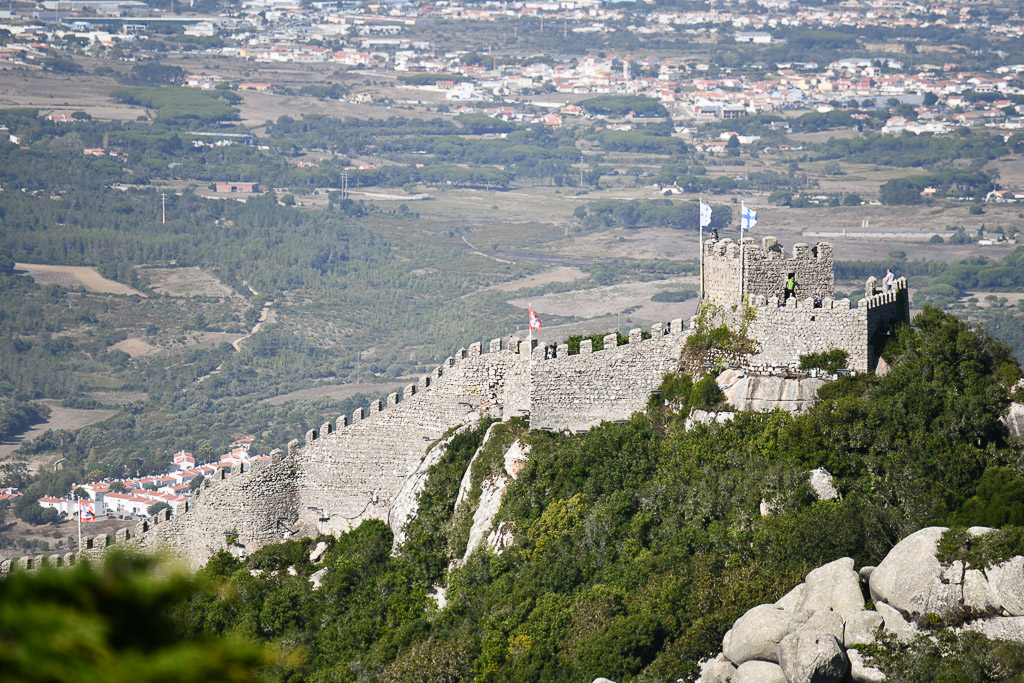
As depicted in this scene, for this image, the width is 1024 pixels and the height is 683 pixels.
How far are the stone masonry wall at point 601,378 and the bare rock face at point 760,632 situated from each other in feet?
35.0

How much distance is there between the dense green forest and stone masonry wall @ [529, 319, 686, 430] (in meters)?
0.53

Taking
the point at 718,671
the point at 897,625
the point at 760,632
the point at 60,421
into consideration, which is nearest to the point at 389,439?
the point at 718,671

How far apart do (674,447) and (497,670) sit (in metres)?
8.31

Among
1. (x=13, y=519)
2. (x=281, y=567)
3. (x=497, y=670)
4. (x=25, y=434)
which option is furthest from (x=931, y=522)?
(x=25, y=434)

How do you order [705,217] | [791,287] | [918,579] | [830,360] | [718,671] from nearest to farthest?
[918,579], [718,671], [830,360], [791,287], [705,217]

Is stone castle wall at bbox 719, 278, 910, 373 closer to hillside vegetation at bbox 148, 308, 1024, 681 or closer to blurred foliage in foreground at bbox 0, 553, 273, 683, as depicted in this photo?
hillside vegetation at bbox 148, 308, 1024, 681

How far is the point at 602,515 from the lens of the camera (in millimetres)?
40594

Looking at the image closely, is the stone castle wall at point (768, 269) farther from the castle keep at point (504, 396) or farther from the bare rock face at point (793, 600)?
the bare rock face at point (793, 600)

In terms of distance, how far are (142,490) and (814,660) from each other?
4276 inches

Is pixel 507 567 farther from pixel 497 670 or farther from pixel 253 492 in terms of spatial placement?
pixel 253 492

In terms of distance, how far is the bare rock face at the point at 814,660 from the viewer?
3070cm

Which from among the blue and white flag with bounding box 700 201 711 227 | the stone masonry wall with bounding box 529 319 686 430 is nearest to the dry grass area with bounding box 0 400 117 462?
the blue and white flag with bounding box 700 201 711 227

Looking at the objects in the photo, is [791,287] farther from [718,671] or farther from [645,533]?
[718,671]

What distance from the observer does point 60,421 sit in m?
187
